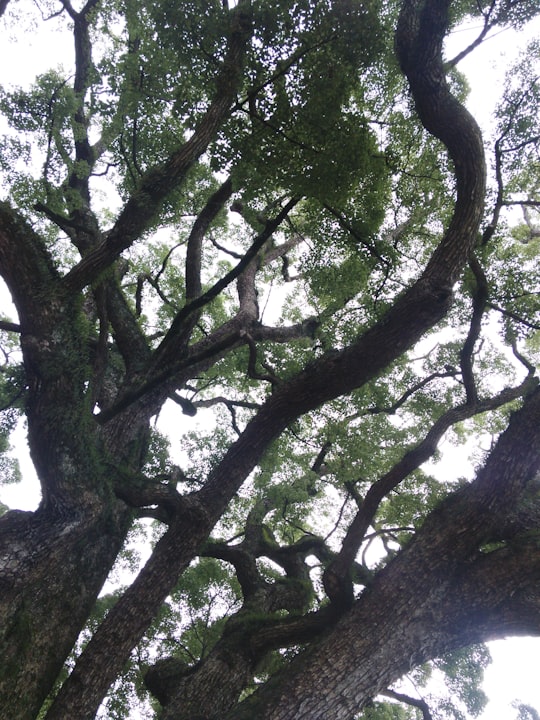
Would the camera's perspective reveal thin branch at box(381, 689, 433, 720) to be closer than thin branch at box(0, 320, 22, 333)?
No

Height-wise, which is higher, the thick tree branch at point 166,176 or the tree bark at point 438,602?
the thick tree branch at point 166,176

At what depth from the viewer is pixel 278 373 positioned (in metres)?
7.87

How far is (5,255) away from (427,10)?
5.32 metres

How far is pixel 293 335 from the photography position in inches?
344

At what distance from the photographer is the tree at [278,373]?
13.4ft

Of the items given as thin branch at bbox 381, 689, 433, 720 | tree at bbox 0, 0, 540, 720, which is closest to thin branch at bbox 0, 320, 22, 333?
tree at bbox 0, 0, 540, 720

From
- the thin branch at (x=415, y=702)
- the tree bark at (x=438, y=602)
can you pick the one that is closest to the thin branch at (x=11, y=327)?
the tree bark at (x=438, y=602)

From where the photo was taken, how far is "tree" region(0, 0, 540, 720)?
4.10 m

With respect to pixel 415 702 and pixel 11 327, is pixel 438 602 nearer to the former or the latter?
pixel 415 702

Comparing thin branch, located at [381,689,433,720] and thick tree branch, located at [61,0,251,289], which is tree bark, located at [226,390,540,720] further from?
thick tree branch, located at [61,0,251,289]

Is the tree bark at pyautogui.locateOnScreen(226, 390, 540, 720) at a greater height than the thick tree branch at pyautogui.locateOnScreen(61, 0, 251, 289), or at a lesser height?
lesser

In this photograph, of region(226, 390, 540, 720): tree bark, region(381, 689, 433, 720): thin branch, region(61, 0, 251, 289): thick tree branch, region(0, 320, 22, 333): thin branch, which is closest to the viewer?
region(226, 390, 540, 720): tree bark

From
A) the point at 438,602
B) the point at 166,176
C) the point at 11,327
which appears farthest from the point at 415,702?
the point at 166,176

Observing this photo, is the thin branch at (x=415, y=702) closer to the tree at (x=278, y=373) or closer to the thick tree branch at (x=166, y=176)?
the tree at (x=278, y=373)
